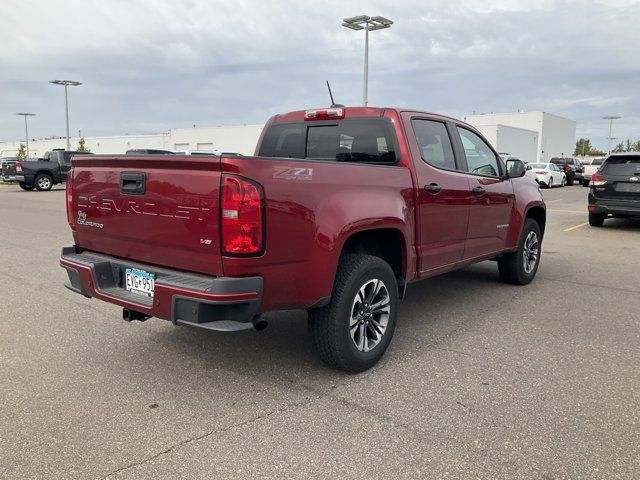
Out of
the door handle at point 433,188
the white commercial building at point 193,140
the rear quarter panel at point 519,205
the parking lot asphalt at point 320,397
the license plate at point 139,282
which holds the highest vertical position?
the white commercial building at point 193,140

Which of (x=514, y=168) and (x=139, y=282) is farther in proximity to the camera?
(x=514, y=168)

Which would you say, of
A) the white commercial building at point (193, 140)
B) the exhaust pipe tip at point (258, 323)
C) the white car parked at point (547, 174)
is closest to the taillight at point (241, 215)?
the exhaust pipe tip at point (258, 323)

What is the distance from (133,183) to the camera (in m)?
3.33

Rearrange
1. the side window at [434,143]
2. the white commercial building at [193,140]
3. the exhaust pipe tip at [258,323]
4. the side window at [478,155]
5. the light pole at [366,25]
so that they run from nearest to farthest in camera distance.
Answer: the exhaust pipe tip at [258,323], the side window at [434,143], the side window at [478,155], the light pole at [366,25], the white commercial building at [193,140]

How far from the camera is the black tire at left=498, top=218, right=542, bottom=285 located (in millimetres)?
6172

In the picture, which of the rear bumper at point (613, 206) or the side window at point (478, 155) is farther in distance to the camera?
the rear bumper at point (613, 206)

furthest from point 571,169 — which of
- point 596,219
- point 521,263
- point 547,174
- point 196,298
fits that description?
point 196,298

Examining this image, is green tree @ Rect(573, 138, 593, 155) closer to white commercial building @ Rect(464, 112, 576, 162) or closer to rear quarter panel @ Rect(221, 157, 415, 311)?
white commercial building @ Rect(464, 112, 576, 162)

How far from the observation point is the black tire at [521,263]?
617 centimetres

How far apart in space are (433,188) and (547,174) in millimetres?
26173

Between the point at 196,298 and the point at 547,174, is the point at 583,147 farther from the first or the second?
the point at 196,298

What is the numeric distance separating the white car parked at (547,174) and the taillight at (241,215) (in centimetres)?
2645

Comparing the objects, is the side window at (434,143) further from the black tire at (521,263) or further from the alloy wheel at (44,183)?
the alloy wheel at (44,183)

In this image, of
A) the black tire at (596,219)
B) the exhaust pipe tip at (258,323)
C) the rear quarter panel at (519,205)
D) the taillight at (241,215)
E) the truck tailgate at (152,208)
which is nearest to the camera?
the taillight at (241,215)
